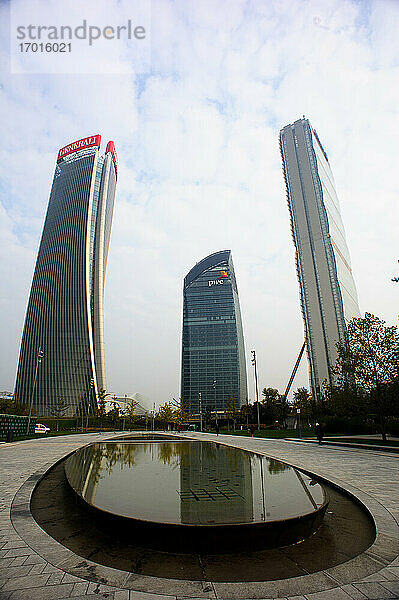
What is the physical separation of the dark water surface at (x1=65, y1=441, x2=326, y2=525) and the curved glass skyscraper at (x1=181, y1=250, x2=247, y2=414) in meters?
118

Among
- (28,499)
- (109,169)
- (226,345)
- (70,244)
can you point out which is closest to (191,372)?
(226,345)

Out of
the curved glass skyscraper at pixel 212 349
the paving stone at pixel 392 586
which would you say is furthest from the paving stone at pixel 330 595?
the curved glass skyscraper at pixel 212 349

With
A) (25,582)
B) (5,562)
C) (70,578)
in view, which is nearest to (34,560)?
(5,562)

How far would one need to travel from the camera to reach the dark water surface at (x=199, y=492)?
5.39 metres

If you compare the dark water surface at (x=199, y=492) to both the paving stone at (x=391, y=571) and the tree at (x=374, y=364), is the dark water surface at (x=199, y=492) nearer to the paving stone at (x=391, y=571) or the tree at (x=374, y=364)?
the paving stone at (x=391, y=571)

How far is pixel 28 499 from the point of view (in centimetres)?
739

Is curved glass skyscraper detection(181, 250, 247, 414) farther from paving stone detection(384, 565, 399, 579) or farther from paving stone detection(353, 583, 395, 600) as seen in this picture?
paving stone detection(353, 583, 395, 600)

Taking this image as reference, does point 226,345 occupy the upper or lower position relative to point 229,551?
upper

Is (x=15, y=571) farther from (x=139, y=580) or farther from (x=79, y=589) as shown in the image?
(x=139, y=580)

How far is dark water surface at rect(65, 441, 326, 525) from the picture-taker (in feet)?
17.7

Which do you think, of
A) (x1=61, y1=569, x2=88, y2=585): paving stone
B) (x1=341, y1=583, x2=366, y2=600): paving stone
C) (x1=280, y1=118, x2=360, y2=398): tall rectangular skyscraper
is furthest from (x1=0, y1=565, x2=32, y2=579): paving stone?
(x1=280, y1=118, x2=360, y2=398): tall rectangular skyscraper

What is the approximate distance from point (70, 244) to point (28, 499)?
90.1m

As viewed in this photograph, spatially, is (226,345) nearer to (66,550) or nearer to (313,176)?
(313,176)

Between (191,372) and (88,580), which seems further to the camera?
(191,372)
